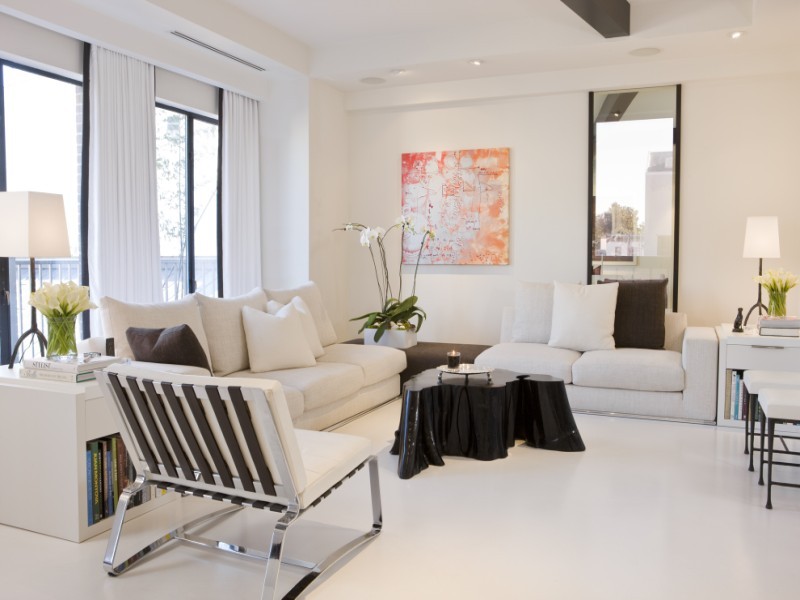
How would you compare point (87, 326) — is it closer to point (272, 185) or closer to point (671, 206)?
point (272, 185)

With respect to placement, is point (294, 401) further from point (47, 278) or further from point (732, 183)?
point (732, 183)

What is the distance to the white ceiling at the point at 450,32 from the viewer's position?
4.60 metres

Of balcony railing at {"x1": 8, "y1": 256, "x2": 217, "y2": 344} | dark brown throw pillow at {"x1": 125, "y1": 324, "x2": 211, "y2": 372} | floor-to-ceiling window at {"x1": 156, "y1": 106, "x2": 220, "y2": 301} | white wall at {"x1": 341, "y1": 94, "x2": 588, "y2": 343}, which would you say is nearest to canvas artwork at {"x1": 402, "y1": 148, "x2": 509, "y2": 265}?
white wall at {"x1": 341, "y1": 94, "x2": 588, "y2": 343}

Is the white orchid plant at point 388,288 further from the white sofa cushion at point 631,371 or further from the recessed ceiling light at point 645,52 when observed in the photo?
the recessed ceiling light at point 645,52

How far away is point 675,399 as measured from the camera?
4.67 metres

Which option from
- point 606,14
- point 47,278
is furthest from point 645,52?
point 47,278

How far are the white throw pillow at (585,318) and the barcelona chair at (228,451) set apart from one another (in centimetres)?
285

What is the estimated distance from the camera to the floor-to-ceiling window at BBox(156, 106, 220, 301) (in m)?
5.41

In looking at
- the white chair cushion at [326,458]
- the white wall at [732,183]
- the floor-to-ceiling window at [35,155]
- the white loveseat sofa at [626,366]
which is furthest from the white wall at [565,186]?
the white chair cushion at [326,458]

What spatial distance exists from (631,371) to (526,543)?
7.47 ft

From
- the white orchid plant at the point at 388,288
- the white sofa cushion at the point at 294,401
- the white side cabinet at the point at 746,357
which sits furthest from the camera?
the white orchid plant at the point at 388,288

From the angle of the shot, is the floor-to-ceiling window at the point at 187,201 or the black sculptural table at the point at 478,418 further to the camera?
the floor-to-ceiling window at the point at 187,201

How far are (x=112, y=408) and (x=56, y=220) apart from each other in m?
1.16

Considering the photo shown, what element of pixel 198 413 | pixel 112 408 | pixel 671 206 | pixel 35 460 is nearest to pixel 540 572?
pixel 198 413
